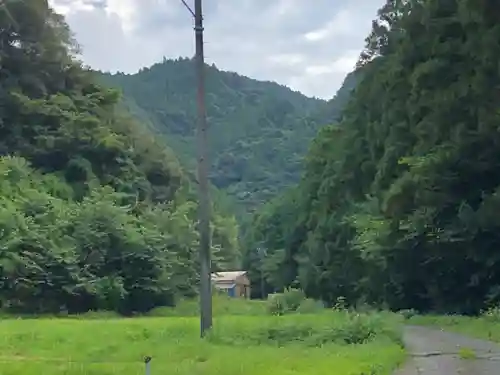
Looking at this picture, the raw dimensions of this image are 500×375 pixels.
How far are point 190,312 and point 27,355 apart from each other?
26.7 meters

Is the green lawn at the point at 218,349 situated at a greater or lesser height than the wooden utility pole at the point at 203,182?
lesser

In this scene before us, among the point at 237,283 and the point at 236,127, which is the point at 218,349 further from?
the point at 236,127

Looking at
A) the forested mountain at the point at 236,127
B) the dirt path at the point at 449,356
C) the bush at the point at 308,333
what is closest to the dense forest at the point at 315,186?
the bush at the point at 308,333

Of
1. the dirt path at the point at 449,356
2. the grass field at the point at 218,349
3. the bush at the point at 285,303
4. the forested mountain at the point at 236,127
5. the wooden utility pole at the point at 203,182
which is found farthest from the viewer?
the forested mountain at the point at 236,127

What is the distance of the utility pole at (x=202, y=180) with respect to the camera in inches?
571

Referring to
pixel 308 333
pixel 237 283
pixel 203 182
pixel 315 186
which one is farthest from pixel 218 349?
pixel 237 283

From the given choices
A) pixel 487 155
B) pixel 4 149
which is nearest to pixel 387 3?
pixel 487 155

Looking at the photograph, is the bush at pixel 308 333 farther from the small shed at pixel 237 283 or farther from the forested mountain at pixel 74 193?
the small shed at pixel 237 283

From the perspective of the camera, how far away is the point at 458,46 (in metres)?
26.5

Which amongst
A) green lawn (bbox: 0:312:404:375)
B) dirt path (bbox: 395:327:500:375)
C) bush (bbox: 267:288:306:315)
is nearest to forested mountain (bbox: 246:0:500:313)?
bush (bbox: 267:288:306:315)

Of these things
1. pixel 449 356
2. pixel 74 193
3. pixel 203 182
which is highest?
pixel 74 193

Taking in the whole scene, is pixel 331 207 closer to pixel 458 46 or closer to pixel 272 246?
pixel 458 46

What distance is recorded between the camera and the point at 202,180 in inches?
579

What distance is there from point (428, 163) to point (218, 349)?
47.9ft
